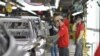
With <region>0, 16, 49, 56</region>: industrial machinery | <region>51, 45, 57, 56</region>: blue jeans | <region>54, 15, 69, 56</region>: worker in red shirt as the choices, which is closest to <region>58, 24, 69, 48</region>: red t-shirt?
<region>54, 15, 69, 56</region>: worker in red shirt

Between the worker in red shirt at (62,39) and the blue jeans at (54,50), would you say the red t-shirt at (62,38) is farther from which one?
the blue jeans at (54,50)

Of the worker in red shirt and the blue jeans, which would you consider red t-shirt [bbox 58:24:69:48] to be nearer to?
the worker in red shirt

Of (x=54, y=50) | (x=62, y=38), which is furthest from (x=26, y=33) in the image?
(x=54, y=50)

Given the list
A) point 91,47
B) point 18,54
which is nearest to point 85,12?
point 91,47

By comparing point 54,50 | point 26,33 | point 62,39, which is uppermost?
point 26,33

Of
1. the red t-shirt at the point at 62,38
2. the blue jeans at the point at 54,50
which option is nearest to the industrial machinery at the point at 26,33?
the red t-shirt at the point at 62,38

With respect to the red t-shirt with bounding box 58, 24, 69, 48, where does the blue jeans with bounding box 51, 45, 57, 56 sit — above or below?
below


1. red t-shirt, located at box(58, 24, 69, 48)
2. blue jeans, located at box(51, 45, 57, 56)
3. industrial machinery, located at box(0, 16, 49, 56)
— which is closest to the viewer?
industrial machinery, located at box(0, 16, 49, 56)

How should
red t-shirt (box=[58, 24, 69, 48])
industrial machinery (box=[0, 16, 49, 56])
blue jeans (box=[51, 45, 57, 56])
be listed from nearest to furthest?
industrial machinery (box=[0, 16, 49, 56])
red t-shirt (box=[58, 24, 69, 48])
blue jeans (box=[51, 45, 57, 56])

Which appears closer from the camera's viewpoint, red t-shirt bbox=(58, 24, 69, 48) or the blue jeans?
red t-shirt bbox=(58, 24, 69, 48)

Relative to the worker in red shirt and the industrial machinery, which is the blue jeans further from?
the worker in red shirt

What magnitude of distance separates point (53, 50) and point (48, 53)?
3.54ft

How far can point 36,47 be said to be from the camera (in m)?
10.7

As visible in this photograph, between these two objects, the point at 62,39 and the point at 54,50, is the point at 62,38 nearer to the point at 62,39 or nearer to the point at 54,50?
the point at 62,39
